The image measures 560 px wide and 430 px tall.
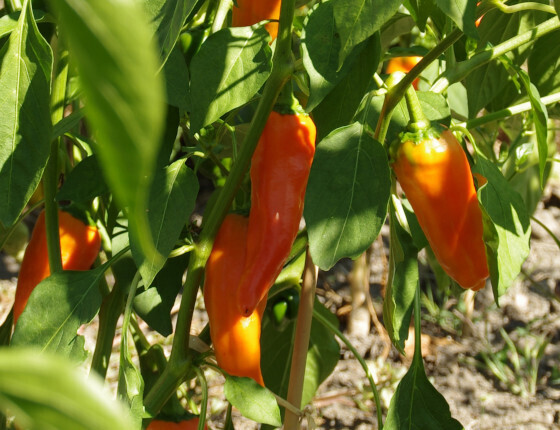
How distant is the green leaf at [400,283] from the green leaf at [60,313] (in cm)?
33

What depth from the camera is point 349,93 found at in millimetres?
712

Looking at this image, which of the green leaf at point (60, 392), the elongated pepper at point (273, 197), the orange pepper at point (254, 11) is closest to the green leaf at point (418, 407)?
the elongated pepper at point (273, 197)

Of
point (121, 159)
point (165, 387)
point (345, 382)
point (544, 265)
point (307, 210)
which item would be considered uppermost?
point (121, 159)

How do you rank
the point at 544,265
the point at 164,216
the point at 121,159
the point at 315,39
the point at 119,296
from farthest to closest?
1. the point at 544,265
2. the point at 119,296
3. the point at 164,216
4. the point at 315,39
5. the point at 121,159

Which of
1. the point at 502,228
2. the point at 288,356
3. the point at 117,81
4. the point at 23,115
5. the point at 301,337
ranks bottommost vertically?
the point at 288,356

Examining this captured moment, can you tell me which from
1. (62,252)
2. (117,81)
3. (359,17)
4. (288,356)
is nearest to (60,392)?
(117,81)

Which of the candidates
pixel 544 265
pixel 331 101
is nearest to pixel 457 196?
pixel 331 101

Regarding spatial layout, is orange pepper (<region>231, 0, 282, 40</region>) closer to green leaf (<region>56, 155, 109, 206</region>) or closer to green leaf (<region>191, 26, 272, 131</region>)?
green leaf (<region>191, 26, 272, 131</region>)

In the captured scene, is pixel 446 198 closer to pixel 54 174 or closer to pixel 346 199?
pixel 346 199

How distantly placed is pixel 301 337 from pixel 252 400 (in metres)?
0.19

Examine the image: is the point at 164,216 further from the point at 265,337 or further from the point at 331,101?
the point at 265,337

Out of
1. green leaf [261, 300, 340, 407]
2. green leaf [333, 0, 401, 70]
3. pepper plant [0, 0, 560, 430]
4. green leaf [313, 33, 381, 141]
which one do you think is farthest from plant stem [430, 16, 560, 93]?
green leaf [261, 300, 340, 407]

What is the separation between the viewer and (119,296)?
996mm

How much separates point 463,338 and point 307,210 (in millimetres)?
1419
